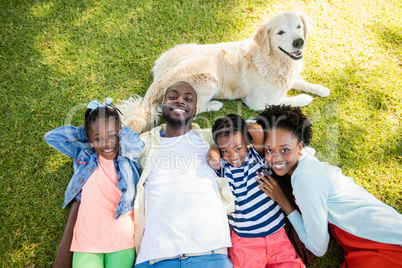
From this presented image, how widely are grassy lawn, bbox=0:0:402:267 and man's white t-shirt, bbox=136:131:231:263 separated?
89 centimetres

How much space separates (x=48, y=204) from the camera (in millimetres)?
2793

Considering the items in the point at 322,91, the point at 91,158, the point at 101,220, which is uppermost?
the point at 322,91

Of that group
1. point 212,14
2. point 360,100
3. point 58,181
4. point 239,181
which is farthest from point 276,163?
point 212,14

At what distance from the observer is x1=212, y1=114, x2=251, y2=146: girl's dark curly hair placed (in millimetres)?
2441

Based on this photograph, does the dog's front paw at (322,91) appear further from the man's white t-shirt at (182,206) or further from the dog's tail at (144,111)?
the dog's tail at (144,111)

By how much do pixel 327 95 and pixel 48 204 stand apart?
145 inches

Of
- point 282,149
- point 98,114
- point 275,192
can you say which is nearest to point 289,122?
point 282,149

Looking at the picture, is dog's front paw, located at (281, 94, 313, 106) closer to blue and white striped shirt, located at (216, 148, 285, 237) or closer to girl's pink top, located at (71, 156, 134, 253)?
blue and white striped shirt, located at (216, 148, 285, 237)

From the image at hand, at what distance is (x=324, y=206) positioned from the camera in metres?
2.10

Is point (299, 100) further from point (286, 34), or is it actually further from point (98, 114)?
point (98, 114)

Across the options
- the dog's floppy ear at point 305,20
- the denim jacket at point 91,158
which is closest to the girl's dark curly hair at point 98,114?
the denim jacket at point 91,158

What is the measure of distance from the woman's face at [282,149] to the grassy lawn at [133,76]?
3.17 ft

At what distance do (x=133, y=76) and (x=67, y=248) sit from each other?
2214mm

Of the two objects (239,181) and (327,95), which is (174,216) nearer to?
(239,181)
